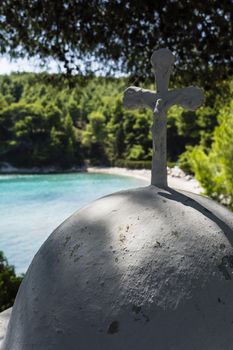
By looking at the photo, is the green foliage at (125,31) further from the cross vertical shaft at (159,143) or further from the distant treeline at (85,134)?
the distant treeline at (85,134)

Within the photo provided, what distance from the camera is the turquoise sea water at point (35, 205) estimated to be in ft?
51.9

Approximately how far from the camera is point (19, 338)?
1854 mm

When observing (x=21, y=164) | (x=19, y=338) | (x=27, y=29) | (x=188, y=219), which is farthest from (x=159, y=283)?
(x=21, y=164)

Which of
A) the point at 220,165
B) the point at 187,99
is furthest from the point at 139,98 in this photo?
the point at 220,165

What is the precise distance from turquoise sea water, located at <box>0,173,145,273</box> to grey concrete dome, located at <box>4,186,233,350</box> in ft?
36.0

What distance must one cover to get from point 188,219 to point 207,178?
14.4m

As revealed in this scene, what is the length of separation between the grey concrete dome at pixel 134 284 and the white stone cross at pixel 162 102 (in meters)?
0.20

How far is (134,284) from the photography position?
171 cm

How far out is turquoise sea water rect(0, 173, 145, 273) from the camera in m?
15.8

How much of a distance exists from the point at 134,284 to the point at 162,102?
938 millimetres

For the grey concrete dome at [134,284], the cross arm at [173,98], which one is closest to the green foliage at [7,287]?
the grey concrete dome at [134,284]

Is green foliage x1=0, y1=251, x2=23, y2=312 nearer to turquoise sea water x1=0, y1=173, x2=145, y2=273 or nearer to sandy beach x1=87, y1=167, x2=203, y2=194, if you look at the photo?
turquoise sea water x1=0, y1=173, x2=145, y2=273

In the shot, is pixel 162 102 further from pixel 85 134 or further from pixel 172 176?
pixel 85 134

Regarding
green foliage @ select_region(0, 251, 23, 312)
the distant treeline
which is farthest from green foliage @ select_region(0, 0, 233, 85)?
the distant treeline
